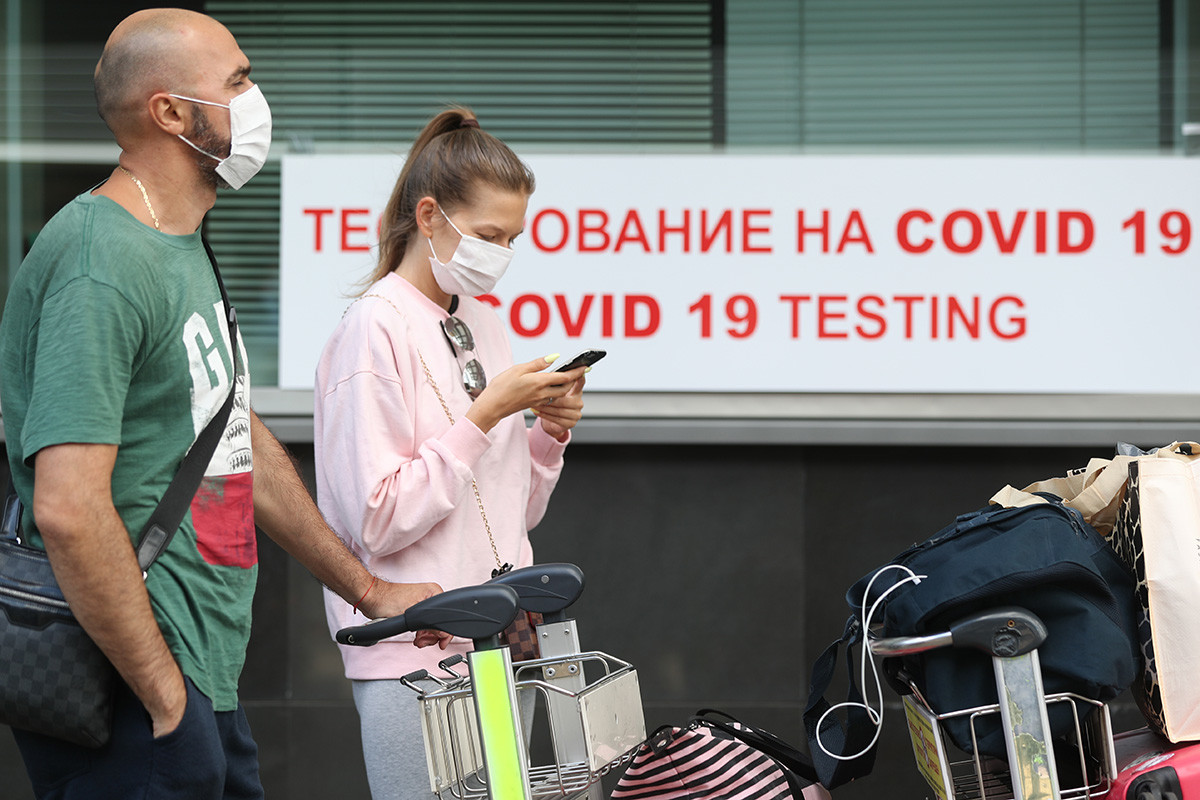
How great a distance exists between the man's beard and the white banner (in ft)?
7.92

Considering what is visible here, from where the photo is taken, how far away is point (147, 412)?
1.69m

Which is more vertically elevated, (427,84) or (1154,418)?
(427,84)

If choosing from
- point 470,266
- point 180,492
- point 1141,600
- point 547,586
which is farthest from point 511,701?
point 1141,600

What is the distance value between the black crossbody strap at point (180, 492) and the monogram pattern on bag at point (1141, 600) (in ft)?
4.99

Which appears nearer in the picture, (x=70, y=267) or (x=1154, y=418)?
(x=70, y=267)

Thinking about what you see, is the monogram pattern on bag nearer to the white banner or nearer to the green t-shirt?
the green t-shirt

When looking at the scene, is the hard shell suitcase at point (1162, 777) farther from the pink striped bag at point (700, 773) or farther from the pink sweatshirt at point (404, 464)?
the pink sweatshirt at point (404, 464)

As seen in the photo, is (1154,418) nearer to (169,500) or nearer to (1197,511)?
(1197,511)

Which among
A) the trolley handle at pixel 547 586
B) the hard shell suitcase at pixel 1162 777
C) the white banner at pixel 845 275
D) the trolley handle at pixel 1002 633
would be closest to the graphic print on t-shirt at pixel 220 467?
the trolley handle at pixel 547 586

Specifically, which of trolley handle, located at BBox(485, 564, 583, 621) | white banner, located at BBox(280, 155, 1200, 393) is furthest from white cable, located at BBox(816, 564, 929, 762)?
white banner, located at BBox(280, 155, 1200, 393)

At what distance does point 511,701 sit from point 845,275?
297cm

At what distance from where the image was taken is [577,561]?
169 inches

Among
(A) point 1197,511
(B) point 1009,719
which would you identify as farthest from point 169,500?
(A) point 1197,511

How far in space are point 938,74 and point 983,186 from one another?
1.52 feet
